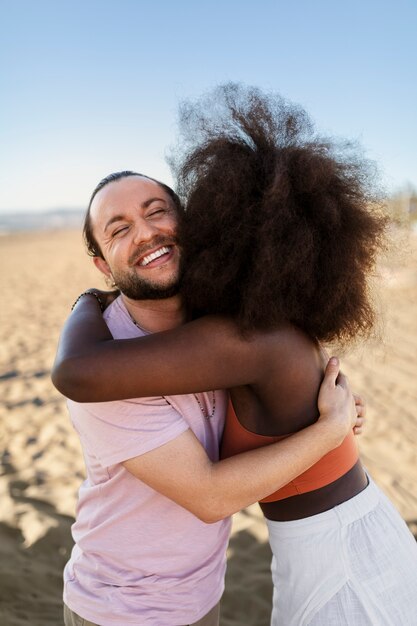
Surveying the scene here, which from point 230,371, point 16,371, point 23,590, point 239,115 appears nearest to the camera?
point 230,371

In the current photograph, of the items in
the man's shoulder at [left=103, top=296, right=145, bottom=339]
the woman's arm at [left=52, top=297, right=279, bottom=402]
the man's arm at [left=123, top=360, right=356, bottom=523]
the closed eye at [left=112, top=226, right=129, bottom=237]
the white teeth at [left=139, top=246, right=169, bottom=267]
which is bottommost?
the man's arm at [left=123, top=360, right=356, bottom=523]

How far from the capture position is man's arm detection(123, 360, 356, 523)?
5.26ft

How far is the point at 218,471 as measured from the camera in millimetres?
1616

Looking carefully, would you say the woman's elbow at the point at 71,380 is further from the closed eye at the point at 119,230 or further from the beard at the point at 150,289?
the closed eye at the point at 119,230

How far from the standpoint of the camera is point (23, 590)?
3.41 m

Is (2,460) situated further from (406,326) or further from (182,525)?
(406,326)

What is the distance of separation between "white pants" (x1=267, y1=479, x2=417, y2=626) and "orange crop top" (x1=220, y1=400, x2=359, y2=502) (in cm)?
9

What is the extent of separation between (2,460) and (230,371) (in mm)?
4242

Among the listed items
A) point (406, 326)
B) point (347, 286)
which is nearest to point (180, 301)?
point (347, 286)

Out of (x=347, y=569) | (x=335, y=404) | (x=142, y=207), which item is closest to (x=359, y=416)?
(x=335, y=404)

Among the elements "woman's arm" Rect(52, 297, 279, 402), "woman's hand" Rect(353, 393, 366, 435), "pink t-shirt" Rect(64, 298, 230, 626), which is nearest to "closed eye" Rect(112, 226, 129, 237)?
"pink t-shirt" Rect(64, 298, 230, 626)

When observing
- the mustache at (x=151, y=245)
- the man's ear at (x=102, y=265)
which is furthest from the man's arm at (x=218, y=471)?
the man's ear at (x=102, y=265)

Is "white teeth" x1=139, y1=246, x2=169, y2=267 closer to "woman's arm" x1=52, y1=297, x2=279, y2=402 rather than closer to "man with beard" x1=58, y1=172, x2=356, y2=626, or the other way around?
"man with beard" x1=58, y1=172, x2=356, y2=626

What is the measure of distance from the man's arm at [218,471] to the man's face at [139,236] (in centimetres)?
65
